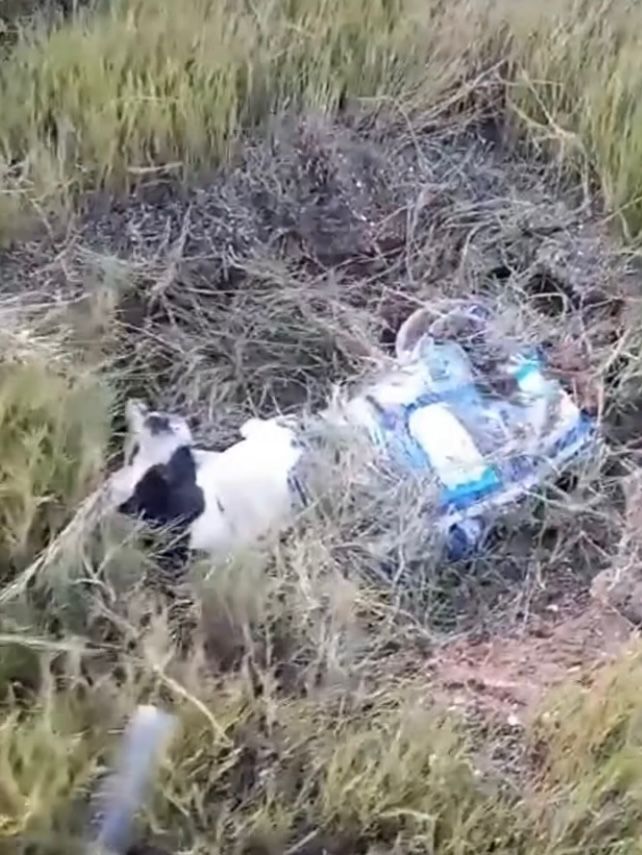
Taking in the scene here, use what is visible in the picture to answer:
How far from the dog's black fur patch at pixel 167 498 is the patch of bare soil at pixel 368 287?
11cm

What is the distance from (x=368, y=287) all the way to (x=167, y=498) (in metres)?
0.48

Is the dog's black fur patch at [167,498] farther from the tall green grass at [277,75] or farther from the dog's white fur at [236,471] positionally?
the tall green grass at [277,75]

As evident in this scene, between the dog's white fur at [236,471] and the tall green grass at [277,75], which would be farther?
the tall green grass at [277,75]

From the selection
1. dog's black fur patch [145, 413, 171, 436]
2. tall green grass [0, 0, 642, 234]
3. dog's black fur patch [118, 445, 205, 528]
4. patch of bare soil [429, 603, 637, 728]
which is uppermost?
tall green grass [0, 0, 642, 234]

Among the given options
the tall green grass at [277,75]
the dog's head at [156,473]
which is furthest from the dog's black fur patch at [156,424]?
the tall green grass at [277,75]

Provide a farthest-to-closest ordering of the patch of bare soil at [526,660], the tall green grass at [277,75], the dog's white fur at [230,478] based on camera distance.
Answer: the tall green grass at [277,75] → the dog's white fur at [230,478] → the patch of bare soil at [526,660]

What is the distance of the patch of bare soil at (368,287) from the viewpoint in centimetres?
166

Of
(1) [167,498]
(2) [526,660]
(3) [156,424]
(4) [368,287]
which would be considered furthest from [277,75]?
(2) [526,660]

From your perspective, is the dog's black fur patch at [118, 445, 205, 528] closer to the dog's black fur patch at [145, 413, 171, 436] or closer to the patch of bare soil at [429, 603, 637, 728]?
the dog's black fur patch at [145, 413, 171, 436]

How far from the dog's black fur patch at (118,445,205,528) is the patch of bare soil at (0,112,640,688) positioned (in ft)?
0.37

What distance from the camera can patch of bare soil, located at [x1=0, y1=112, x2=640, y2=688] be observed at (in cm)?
166

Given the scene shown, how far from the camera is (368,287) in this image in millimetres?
1938

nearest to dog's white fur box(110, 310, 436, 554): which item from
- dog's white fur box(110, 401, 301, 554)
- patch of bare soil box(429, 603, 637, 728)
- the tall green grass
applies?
dog's white fur box(110, 401, 301, 554)

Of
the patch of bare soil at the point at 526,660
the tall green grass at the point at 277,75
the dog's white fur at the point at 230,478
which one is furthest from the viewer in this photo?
the tall green grass at the point at 277,75
